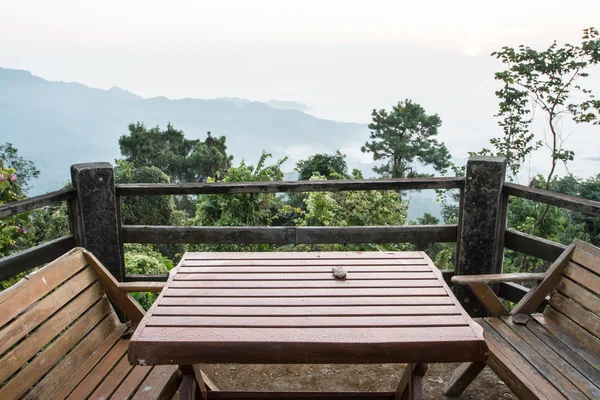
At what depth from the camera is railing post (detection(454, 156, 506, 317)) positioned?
3096 mm

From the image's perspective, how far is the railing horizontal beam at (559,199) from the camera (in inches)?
102

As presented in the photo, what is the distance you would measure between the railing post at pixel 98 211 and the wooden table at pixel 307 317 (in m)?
1.06

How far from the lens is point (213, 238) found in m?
3.18

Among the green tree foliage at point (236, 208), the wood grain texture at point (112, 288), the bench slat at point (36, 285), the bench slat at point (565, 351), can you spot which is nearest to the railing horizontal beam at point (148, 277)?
the wood grain texture at point (112, 288)

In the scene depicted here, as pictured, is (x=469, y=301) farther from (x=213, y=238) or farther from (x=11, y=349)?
(x=11, y=349)

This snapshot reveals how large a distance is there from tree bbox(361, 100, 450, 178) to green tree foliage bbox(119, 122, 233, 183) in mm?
12657

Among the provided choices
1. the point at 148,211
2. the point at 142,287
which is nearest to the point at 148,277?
the point at 142,287

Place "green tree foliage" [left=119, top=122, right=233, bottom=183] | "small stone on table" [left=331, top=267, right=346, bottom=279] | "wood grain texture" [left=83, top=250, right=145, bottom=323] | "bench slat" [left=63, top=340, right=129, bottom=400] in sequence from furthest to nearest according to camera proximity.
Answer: "green tree foliage" [left=119, top=122, right=233, bottom=183]
"wood grain texture" [left=83, top=250, right=145, bottom=323]
"small stone on table" [left=331, top=267, right=346, bottom=279]
"bench slat" [left=63, top=340, right=129, bottom=400]

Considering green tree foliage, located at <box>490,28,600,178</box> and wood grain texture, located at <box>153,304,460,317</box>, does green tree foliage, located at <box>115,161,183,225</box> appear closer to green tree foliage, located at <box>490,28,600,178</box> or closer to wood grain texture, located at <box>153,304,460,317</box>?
green tree foliage, located at <box>490,28,600,178</box>

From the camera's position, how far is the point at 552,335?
7.79 feet

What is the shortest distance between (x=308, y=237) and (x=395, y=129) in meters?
36.9

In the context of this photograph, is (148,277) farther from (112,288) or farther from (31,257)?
(112,288)

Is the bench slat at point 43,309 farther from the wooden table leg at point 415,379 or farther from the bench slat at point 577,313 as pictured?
the bench slat at point 577,313

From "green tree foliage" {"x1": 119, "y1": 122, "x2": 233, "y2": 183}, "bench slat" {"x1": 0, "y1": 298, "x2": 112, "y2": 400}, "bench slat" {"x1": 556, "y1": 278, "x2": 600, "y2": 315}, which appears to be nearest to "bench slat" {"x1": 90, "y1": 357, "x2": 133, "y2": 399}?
"bench slat" {"x1": 0, "y1": 298, "x2": 112, "y2": 400}
